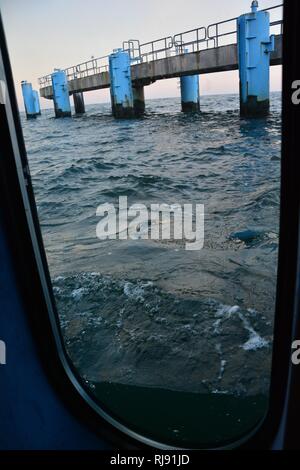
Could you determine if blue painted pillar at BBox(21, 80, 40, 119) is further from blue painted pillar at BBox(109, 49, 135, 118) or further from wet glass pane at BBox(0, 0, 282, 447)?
wet glass pane at BBox(0, 0, 282, 447)

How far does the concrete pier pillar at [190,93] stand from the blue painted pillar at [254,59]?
672cm

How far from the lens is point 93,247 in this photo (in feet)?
13.6

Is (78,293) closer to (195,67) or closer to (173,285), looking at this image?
(173,285)

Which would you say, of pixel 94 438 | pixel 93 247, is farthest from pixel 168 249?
pixel 94 438

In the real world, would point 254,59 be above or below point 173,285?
above

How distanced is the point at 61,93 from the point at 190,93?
10584mm

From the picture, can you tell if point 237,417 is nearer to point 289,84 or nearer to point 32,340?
point 32,340

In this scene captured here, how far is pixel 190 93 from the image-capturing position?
20891mm

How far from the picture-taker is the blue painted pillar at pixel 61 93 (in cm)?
2612

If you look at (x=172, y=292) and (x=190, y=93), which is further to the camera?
(x=190, y=93)

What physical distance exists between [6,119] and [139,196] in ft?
16.5

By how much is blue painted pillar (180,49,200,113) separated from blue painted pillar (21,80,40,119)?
52.0ft

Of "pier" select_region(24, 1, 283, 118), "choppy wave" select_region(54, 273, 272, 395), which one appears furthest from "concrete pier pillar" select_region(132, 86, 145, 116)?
"choppy wave" select_region(54, 273, 272, 395)

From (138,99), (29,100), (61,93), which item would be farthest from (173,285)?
(29,100)
